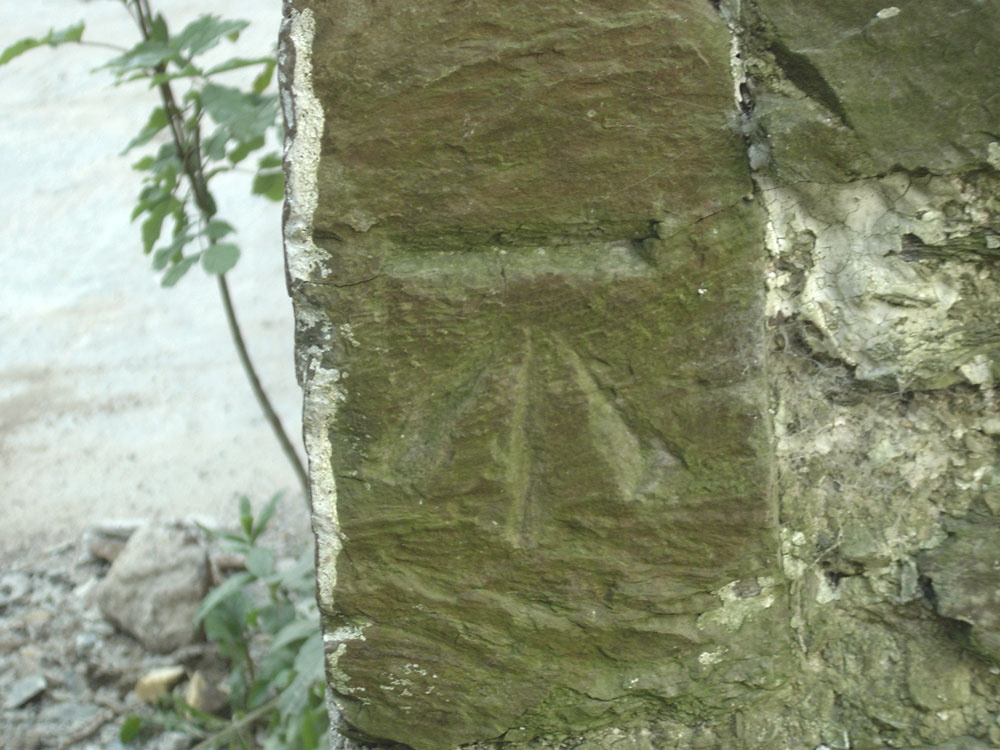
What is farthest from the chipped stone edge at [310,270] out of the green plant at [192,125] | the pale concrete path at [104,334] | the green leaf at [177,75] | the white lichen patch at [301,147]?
the pale concrete path at [104,334]

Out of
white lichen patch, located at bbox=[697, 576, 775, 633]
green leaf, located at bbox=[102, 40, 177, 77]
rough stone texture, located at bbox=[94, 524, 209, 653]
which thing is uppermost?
green leaf, located at bbox=[102, 40, 177, 77]

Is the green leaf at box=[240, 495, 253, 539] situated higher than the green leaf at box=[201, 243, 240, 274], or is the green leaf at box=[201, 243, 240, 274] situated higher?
the green leaf at box=[201, 243, 240, 274]

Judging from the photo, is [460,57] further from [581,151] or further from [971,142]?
[971,142]

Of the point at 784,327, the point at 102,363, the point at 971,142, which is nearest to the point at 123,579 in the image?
the point at 102,363

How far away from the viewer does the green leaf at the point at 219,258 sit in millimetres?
1360

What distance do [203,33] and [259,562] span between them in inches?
30.9

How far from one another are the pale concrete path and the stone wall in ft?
5.24

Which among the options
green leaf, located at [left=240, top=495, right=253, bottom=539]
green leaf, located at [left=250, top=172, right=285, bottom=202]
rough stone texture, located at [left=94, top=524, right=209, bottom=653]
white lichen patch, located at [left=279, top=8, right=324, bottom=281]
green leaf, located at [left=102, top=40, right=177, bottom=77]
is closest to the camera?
white lichen patch, located at [left=279, top=8, right=324, bottom=281]

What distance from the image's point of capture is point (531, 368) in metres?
0.93

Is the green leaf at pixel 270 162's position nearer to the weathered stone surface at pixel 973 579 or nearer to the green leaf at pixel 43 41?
the green leaf at pixel 43 41

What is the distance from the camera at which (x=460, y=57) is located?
2.80 feet

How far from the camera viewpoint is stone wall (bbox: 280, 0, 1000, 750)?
87 cm

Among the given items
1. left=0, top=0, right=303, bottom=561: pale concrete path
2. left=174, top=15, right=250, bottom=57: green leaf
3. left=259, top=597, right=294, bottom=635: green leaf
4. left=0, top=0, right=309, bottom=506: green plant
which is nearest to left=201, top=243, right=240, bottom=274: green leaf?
left=0, top=0, right=309, bottom=506: green plant

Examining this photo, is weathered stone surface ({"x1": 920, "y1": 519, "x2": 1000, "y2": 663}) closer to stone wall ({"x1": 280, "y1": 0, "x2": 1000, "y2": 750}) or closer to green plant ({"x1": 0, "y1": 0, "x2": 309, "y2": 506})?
stone wall ({"x1": 280, "y1": 0, "x2": 1000, "y2": 750})
